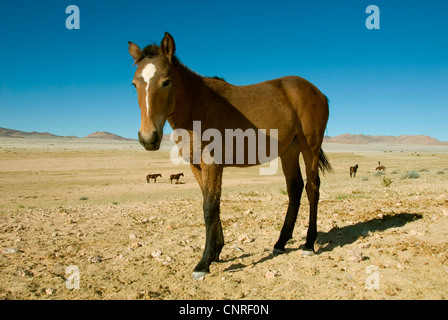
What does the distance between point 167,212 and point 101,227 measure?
187 centimetres

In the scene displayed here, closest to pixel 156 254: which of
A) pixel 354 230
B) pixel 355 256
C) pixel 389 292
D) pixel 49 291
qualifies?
pixel 49 291

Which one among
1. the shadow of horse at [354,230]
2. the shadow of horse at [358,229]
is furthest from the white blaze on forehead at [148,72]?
the shadow of horse at [358,229]

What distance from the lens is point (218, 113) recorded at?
450cm

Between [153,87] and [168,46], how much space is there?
2.20 feet

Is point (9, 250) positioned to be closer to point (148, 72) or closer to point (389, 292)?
point (148, 72)

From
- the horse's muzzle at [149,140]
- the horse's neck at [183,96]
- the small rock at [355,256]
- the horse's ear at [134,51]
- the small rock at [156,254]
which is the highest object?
the horse's ear at [134,51]

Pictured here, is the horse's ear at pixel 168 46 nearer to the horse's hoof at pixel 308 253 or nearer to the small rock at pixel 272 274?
the small rock at pixel 272 274

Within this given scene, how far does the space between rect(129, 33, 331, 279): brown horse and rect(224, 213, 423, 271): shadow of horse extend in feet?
1.44

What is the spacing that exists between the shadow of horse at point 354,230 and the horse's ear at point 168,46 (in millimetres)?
3163

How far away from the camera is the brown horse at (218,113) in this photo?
3736mm

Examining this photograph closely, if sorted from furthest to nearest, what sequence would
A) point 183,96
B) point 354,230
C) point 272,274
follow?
point 354,230 < point 183,96 < point 272,274

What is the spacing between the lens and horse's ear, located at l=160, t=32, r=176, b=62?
3.92 metres
